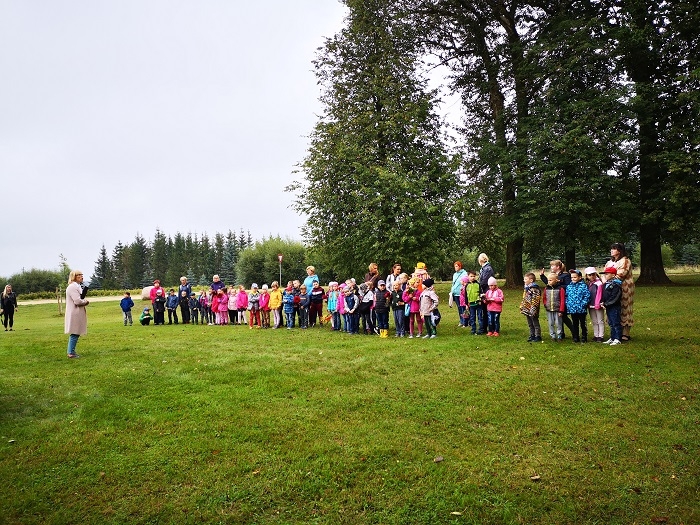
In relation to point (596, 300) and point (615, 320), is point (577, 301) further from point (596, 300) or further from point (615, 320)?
point (615, 320)

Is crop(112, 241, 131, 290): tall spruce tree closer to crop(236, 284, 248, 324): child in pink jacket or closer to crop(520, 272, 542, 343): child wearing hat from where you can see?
crop(236, 284, 248, 324): child in pink jacket

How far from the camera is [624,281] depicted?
962cm

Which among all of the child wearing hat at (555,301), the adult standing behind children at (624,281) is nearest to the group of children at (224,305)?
the child wearing hat at (555,301)

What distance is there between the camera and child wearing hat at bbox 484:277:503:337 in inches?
452

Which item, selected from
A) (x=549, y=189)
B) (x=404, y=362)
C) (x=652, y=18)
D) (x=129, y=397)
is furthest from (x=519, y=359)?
(x=652, y=18)

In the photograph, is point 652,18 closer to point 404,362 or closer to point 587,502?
point 404,362

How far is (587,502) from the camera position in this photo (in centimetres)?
407

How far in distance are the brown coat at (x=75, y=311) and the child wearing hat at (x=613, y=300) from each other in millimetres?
12503

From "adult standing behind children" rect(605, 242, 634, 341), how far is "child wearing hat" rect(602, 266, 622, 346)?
0.11 meters

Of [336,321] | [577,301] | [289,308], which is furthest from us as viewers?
[289,308]

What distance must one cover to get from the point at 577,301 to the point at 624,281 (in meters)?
1.09

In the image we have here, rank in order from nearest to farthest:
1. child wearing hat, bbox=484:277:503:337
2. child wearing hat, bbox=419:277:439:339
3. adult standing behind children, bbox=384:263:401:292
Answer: child wearing hat, bbox=484:277:503:337 → child wearing hat, bbox=419:277:439:339 → adult standing behind children, bbox=384:263:401:292

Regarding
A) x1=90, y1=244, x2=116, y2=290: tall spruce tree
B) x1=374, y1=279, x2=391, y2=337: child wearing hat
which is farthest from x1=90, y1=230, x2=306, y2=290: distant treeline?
x1=374, y1=279, x2=391, y2=337: child wearing hat

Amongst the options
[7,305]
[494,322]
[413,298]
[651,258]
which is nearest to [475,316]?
[494,322]
